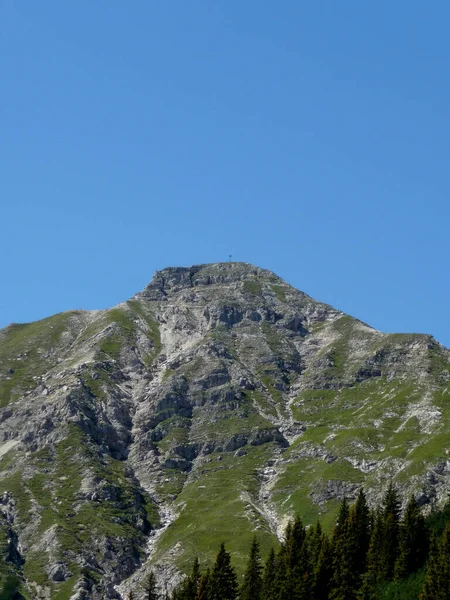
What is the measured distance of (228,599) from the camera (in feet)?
520

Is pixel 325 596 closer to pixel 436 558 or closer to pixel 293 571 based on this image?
pixel 293 571

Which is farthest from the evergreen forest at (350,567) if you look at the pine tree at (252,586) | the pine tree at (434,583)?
the pine tree at (434,583)

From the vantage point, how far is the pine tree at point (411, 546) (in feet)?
493

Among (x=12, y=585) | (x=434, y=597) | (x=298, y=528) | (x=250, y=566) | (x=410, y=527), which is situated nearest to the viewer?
(x=12, y=585)

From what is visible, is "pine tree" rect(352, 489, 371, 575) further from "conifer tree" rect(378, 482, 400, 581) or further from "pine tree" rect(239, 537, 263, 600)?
"pine tree" rect(239, 537, 263, 600)

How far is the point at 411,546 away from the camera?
15375 centimetres

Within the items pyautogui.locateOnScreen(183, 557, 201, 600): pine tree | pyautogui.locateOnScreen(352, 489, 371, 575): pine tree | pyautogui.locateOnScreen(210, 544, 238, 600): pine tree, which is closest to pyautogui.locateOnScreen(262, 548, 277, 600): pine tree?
pyautogui.locateOnScreen(210, 544, 238, 600): pine tree

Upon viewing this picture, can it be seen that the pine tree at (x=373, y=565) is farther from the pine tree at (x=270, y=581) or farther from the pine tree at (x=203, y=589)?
the pine tree at (x=203, y=589)

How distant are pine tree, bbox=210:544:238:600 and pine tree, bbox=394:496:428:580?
1209 inches

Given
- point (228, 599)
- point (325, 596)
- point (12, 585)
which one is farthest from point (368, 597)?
point (12, 585)

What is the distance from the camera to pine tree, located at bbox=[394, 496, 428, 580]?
493 feet

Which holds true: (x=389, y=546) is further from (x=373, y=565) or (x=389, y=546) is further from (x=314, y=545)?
(x=314, y=545)

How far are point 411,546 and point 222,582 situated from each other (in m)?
34.3

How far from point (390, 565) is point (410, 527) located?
27.1 feet
